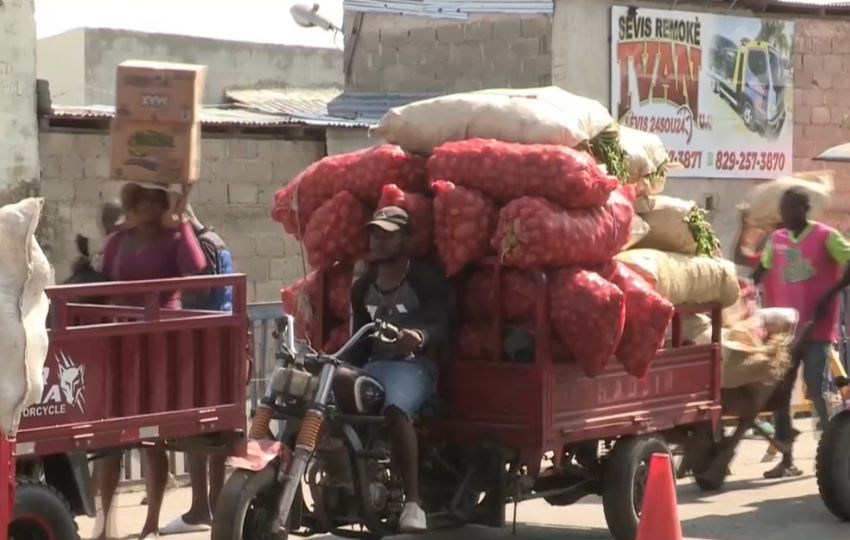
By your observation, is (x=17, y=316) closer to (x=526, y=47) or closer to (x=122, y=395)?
(x=122, y=395)

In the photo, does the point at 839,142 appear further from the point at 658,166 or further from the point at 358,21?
the point at 658,166

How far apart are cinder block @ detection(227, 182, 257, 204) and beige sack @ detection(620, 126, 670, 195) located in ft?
25.9

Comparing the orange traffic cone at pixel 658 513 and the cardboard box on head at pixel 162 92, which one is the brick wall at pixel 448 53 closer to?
the cardboard box on head at pixel 162 92

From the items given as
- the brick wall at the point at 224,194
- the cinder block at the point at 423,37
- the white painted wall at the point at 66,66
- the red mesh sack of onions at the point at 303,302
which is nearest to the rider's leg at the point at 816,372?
the red mesh sack of onions at the point at 303,302

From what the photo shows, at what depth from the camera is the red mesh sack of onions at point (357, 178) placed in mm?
8195

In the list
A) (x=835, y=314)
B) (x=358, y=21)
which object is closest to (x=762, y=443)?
(x=835, y=314)

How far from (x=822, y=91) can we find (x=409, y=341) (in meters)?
13.4

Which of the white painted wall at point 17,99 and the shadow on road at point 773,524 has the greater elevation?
the white painted wall at point 17,99

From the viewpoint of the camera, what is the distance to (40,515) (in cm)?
654

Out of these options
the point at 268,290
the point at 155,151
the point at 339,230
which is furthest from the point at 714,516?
the point at 268,290

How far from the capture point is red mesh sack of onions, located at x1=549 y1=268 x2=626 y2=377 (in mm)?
7734

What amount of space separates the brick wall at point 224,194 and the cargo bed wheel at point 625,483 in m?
7.73

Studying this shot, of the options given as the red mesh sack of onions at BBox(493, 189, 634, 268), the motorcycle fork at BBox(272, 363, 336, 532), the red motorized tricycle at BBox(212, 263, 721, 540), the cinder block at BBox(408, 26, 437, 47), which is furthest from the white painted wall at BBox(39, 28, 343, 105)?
the motorcycle fork at BBox(272, 363, 336, 532)

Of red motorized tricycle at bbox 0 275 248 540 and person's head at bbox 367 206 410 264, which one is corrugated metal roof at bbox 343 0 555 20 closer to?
person's head at bbox 367 206 410 264
